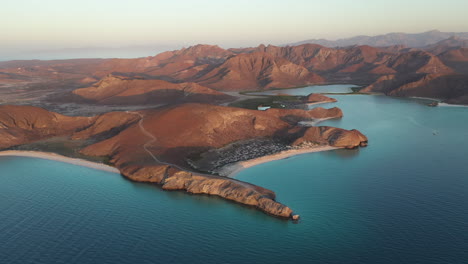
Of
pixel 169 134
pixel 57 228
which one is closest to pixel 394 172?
pixel 169 134

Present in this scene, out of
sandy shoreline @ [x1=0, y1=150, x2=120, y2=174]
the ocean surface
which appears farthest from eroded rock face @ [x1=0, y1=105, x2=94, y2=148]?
the ocean surface

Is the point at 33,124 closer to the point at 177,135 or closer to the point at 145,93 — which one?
the point at 177,135

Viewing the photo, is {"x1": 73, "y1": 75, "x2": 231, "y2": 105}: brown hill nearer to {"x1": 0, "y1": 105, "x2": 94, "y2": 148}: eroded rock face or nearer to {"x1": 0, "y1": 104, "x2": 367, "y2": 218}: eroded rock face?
{"x1": 0, "y1": 105, "x2": 94, "y2": 148}: eroded rock face

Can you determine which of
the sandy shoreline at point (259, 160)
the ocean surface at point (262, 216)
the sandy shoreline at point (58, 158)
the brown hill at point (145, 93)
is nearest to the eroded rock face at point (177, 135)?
the sandy shoreline at point (58, 158)

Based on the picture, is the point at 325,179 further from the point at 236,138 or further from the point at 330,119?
the point at 330,119

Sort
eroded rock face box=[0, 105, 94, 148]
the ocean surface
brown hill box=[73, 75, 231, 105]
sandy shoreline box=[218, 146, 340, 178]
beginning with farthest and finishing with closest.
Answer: brown hill box=[73, 75, 231, 105] < eroded rock face box=[0, 105, 94, 148] < sandy shoreline box=[218, 146, 340, 178] < the ocean surface

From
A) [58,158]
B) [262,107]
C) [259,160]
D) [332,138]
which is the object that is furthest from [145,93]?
[259,160]

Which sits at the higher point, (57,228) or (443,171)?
(443,171)
